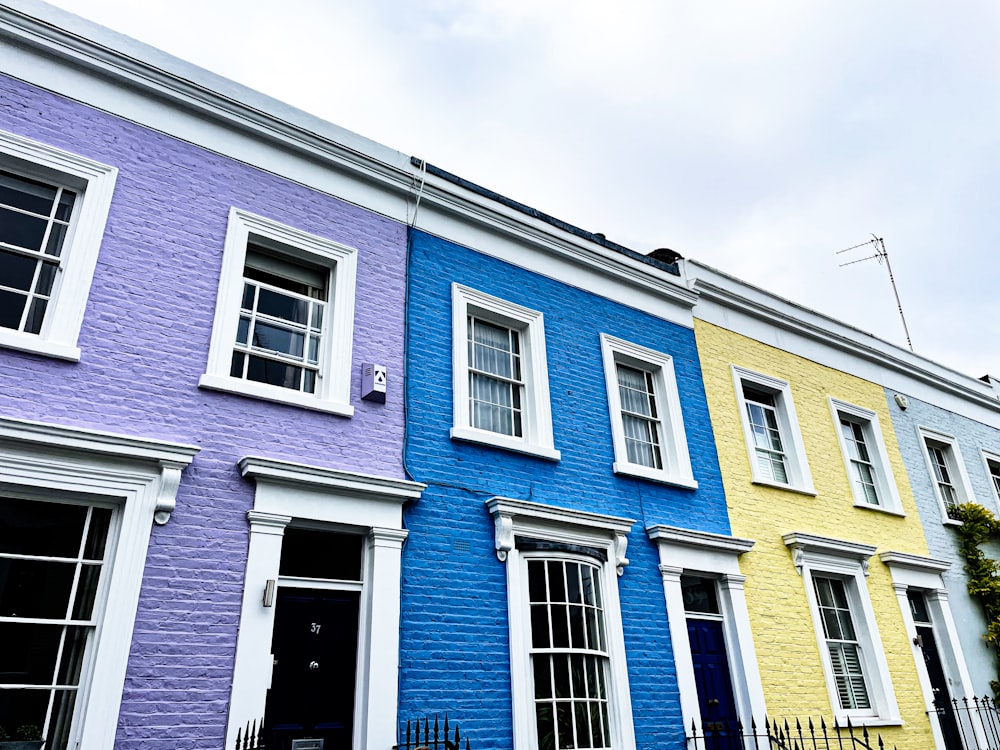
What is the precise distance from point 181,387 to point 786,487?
8909 mm

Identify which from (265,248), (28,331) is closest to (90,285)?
(28,331)

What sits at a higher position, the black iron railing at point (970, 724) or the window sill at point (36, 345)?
the window sill at point (36, 345)

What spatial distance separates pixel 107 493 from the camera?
6.30m

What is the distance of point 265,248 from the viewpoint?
27.8 ft

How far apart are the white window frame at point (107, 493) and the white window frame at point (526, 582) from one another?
11.5 ft

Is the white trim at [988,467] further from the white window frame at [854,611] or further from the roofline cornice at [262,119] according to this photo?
the roofline cornice at [262,119]

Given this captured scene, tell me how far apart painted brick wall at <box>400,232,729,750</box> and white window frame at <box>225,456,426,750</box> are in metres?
0.25

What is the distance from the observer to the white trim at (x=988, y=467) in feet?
51.2

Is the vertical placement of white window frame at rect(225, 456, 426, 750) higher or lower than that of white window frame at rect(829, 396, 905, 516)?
lower

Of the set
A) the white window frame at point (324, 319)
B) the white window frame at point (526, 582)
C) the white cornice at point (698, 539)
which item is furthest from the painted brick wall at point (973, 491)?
the white window frame at point (324, 319)

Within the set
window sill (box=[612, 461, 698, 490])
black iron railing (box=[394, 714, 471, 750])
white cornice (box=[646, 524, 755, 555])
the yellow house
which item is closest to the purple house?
black iron railing (box=[394, 714, 471, 750])

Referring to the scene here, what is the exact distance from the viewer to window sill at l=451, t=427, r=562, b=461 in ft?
28.3

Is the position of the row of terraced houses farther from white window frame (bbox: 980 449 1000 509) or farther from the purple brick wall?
white window frame (bbox: 980 449 1000 509)

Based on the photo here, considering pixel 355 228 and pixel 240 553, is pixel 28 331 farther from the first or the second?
pixel 355 228
